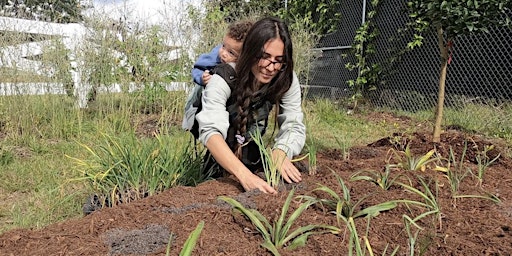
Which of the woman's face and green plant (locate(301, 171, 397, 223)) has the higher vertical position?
the woman's face

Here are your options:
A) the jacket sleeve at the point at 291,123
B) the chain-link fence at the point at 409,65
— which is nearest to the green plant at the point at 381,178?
the jacket sleeve at the point at 291,123

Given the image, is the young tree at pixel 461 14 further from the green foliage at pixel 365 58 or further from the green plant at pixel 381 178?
the green foliage at pixel 365 58

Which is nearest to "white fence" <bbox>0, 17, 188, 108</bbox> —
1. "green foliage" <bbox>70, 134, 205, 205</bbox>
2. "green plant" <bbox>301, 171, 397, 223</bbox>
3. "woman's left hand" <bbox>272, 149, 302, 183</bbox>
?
"green foliage" <bbox>70, 134, 205, 205</bbox>

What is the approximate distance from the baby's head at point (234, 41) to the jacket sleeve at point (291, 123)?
16.3 inches

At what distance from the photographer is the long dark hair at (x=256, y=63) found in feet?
7.64

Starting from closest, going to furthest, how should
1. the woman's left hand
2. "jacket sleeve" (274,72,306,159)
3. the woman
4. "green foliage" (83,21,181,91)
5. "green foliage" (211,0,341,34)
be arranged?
the woman < the woman's left hand < "jacket sleeve" (274,72,306,159) < "green foliage" (83,21,181,91) < "green foliage" (211,0,341,34)

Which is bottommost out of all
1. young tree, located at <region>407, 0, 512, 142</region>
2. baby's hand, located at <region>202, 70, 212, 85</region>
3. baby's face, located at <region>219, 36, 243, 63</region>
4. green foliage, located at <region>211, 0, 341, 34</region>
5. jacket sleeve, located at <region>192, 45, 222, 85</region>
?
baby's hand, located at <region>202, 70, 212, 85</region>

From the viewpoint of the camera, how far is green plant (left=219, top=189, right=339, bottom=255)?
1.49 metres

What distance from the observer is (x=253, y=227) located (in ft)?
5.33

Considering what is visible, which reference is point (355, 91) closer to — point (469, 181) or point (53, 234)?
point (469, 181)

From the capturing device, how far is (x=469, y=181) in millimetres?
2424

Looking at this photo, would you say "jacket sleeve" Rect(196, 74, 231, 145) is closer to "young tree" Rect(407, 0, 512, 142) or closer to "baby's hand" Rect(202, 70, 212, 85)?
"baby's hand" Rect(202, 70, 212, 85)

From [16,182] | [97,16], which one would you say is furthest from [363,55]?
[16,182]

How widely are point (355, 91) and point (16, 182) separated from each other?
6.58 m
